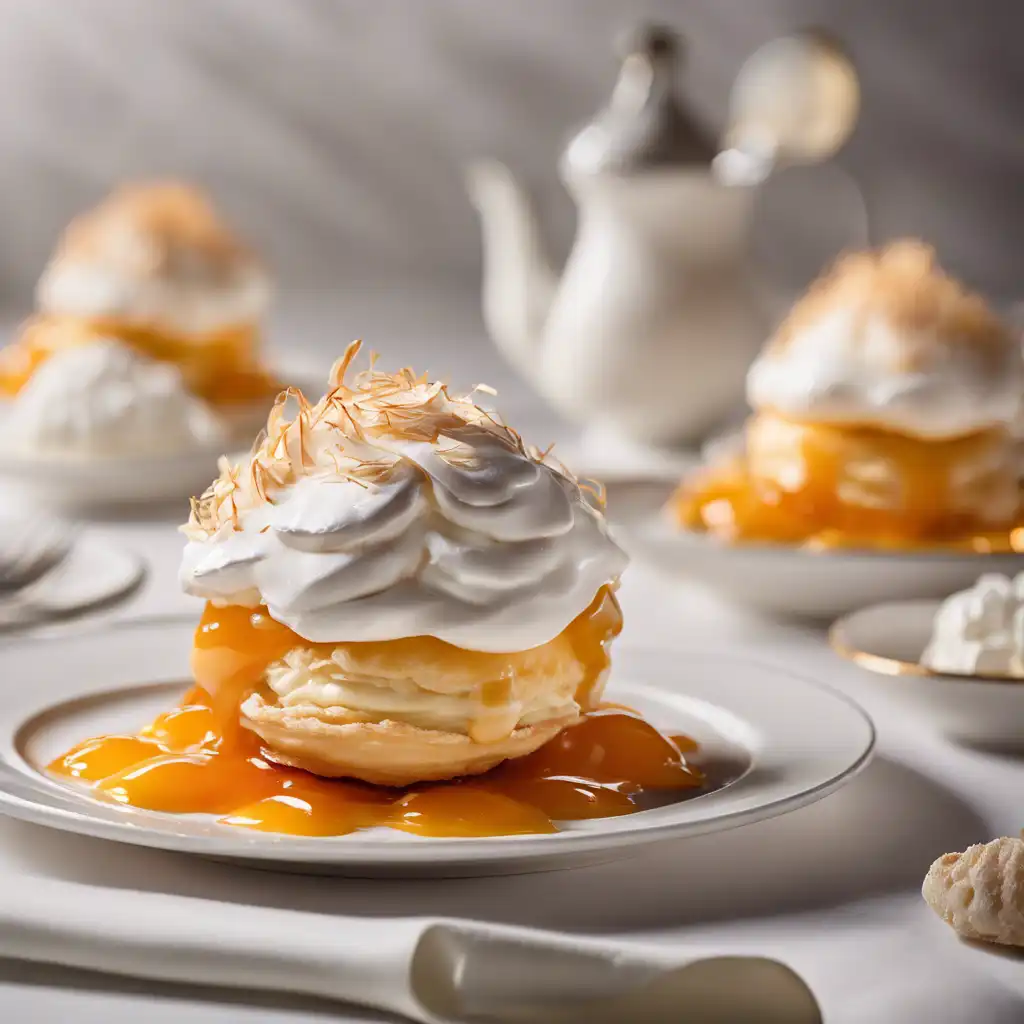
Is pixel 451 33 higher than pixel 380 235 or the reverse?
higher

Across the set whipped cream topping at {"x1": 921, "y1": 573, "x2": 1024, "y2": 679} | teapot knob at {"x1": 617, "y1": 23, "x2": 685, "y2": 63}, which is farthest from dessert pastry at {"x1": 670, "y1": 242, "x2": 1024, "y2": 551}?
teapot knob at {"x1": 617, "y1": 23, "x2": 685, "y2": 63}

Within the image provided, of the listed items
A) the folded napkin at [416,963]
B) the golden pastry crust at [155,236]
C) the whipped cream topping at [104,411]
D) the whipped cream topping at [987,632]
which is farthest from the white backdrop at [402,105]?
the folded napkin at [416,963]

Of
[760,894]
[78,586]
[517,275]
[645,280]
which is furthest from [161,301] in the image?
[760,894]

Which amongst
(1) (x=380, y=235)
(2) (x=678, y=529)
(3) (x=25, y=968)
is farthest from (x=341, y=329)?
(3) (x=25, y=968)

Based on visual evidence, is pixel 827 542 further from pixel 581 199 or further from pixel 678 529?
pixel 581 199

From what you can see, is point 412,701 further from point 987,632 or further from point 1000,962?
point 987,632

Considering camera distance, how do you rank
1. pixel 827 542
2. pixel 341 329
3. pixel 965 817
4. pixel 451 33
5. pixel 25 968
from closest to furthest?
pixel 25 968 → pixel 965 817 → pixel 827 542 → pixel 341 329 → pixel 451 33

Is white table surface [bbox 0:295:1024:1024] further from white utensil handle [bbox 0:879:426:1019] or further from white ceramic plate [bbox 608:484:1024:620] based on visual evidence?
white ceramic plate [bbox 608:484:1024:620]
